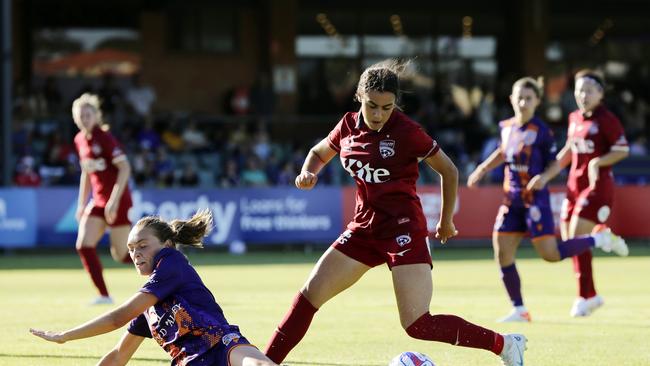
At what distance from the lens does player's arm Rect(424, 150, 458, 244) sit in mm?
7914

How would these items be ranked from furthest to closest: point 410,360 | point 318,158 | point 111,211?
point 111,211 < point 318,158 < point 410,360

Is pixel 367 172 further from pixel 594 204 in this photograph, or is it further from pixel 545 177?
pixel 594 204

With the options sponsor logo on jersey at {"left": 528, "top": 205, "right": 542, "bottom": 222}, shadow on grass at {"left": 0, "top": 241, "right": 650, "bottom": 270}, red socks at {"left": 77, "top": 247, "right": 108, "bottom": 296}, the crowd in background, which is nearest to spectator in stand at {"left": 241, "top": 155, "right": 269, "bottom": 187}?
the crowd in background

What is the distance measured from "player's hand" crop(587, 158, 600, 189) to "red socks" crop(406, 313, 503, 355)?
4.80m

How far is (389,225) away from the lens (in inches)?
310

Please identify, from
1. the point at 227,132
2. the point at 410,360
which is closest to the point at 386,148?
the point at 410,360

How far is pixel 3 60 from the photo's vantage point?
955 inches

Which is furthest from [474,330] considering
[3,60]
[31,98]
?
[31,98]

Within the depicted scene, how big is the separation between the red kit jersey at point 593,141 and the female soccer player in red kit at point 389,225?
4714mm

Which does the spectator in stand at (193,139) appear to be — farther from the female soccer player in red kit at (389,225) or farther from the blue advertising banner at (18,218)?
the female soccer player in red kit at (389,225)

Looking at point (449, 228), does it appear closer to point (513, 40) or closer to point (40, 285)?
point (40, 285)

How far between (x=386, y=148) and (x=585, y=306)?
517 centimetres

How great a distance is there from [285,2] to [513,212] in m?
19.8

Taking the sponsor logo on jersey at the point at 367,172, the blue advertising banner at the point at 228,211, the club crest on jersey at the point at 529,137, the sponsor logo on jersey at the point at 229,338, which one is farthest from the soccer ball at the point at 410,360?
the blue advertising banner at the point at 228,211
